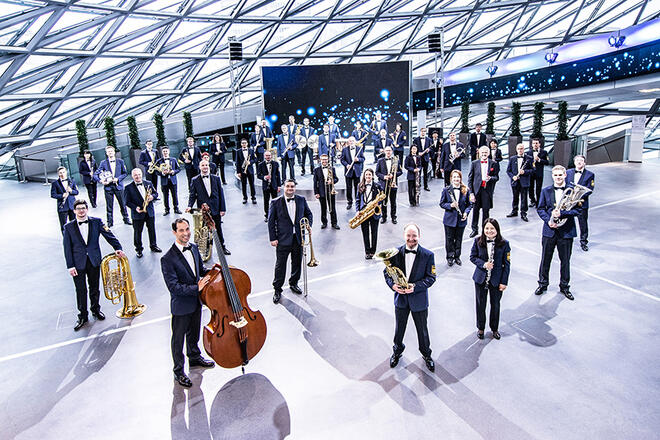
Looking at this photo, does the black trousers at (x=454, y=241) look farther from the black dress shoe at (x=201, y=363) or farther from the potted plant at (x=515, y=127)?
the potted plant at (x=515, y=127)

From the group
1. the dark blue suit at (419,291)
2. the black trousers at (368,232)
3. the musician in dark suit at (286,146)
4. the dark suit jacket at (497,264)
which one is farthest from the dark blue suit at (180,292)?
the musician in dark suit at (286,146)

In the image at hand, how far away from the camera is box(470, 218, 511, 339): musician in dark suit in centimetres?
527

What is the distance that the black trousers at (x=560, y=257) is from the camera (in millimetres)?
6543

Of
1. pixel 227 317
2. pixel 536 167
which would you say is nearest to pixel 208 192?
pixel 227 317

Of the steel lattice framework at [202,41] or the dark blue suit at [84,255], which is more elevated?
the steel lattice framework at [202,41]

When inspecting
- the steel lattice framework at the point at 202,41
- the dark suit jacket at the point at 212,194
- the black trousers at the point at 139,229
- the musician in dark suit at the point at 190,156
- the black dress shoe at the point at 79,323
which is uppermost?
the steel lattice framework at the point at 202,41

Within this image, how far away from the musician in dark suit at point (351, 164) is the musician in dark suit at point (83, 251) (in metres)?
6.64

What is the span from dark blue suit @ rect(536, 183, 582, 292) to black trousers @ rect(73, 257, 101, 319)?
611cm

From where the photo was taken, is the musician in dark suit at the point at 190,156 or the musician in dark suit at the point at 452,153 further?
the musician in dark suit at the point at 190,156

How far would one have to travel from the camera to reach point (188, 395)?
4.64 metres

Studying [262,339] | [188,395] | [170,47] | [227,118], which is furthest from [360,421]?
[227,118]

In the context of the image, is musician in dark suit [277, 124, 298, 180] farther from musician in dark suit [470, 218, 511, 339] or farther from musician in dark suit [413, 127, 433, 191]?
musician in dark suit [470, 218, 511, 339]

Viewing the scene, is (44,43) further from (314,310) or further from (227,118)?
(314,310)

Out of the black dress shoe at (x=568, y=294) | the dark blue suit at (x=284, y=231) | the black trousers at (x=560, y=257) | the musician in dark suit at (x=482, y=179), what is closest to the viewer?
the black dress shoe at (x=568, y=294)
